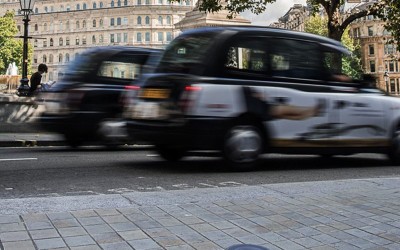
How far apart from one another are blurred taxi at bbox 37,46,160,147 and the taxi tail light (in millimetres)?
3615

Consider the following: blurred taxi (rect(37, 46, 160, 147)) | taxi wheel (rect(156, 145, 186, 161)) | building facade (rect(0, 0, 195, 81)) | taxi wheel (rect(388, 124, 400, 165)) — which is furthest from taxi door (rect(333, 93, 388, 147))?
building facade (rect(0, 0, 195, 81))

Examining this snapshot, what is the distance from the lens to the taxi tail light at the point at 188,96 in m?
6.82

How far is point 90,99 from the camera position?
10.4 metres

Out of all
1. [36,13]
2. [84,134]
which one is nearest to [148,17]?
[36,13]

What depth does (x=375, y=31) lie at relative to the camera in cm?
11069

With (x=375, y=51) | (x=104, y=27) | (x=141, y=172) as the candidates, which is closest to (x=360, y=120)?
(x=141, y=172)

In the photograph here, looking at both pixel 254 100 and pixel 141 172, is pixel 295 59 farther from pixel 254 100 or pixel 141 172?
pixel 141 172

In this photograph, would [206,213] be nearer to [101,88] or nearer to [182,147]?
[182,147]

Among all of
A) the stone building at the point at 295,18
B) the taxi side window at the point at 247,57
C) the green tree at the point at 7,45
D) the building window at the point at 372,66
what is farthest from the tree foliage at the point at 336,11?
the stone building at the point at 295,18

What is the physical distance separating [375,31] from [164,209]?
116 metres

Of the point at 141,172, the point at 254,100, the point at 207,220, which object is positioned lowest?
the point at 207,220

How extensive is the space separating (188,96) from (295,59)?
2.08 m

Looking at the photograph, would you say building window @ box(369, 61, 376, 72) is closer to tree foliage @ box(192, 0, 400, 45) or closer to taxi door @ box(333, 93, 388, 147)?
tree foliage @ box(192, 0, 400, 45)

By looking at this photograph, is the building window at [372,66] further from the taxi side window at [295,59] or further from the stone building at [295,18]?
the taxi side window at [295,59]
